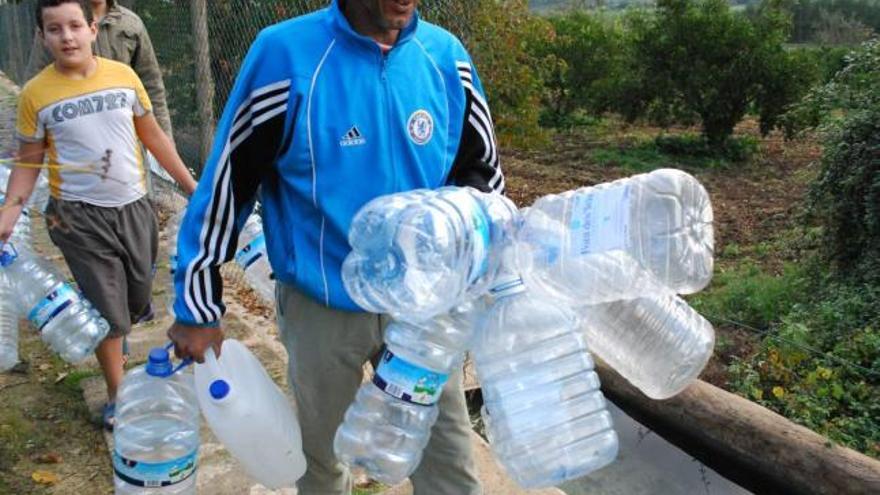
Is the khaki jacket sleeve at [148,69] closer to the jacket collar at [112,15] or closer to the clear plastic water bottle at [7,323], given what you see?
the jacket collar at [112,15]

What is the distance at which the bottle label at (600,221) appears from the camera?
5.42 feet

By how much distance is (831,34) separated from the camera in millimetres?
26516

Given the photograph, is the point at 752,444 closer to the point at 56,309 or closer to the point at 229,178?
the point at 229,178

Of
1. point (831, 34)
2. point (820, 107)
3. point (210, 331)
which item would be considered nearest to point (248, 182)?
point (210, 331)

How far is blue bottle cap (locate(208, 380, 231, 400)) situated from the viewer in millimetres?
2219

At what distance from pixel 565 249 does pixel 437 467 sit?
37.4 inches

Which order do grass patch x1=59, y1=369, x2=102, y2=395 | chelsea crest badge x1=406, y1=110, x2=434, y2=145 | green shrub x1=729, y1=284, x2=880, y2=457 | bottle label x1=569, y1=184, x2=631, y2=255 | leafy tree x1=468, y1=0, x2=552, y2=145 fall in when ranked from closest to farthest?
bottle label x1=569, y1=184, x2=631, y2=255 < chelsea crest badge x1=406, y1=110, x2=434, y2=145 < green shrub x1=729, y1=284, x2=880, y2=457 < grass patch x1=59, y1=369, x2=102, y2=395 < leafy tree x1=468, y1=0, x2=552, y2=145

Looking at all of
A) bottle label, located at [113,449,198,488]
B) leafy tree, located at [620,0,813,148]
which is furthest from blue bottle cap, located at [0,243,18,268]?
leafy tree, located at [620,0,813,148]

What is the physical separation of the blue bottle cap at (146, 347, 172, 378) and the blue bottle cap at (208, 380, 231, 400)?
0.27 meters

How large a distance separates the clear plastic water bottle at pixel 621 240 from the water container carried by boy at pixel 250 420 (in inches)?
36.3

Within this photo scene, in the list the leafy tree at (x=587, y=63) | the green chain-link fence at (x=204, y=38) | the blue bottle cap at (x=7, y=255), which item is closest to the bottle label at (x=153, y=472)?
the blue bottle cap at (x=7, y=255)

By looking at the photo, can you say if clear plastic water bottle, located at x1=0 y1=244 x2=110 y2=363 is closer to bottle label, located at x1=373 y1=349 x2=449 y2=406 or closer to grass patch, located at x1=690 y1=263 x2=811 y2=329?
bottle label, located at x1=373 y1=349 x2=449 y2=406

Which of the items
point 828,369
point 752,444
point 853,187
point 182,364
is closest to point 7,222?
point 182,364

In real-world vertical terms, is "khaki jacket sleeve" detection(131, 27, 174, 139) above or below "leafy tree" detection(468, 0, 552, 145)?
above
